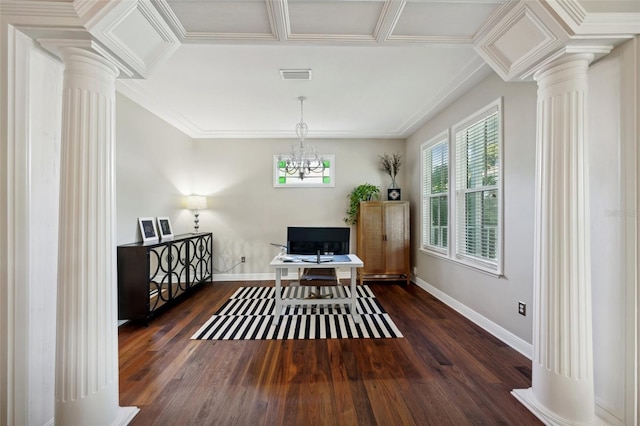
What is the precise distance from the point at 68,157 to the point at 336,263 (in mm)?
2424

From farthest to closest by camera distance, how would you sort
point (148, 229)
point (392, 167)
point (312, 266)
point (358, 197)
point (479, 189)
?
point (392, 167) < point (358, 197) < point (148, 229) < point (312, 266) < point (479, 189)

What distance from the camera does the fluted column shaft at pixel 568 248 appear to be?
1463 mm

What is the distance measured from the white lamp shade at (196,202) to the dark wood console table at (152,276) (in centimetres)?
76

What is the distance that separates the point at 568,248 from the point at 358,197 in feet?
11.0

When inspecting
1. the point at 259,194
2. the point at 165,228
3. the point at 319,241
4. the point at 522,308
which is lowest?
the point at 522,308

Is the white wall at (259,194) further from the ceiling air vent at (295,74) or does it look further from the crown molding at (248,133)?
the ceiling air vent at (295,74)

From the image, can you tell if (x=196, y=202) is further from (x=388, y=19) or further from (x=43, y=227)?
(x=388, y=19)

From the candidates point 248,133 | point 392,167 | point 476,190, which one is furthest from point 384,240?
point 248,133

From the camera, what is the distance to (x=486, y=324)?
274 cm

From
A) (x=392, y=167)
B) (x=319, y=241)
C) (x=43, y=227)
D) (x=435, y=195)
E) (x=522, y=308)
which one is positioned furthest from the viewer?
(x=392, y=167)

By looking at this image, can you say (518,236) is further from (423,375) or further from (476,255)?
(423,375)

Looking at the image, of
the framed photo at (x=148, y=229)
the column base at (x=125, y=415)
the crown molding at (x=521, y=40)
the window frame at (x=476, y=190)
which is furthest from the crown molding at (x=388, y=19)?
the framed photo at (x=148, y=229)

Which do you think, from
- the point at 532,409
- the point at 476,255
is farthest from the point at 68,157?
the point at 476,255

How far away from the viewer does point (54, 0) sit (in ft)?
4.27
